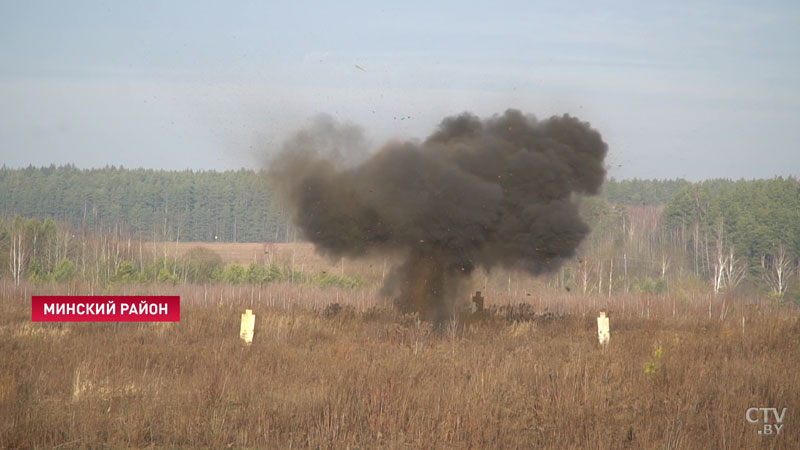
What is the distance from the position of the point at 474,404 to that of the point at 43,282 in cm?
4548

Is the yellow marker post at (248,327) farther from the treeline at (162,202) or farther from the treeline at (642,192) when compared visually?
the treeline at (642,192)

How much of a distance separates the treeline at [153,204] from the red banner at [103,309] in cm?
6433

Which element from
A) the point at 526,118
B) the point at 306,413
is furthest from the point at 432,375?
the point at 526,118

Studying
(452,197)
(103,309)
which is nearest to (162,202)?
(103,309)

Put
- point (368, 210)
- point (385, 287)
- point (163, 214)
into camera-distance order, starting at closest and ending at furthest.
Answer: point (368, 210), point (385, 287), point (163, 214)

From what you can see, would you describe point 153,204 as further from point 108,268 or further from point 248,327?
point 248,327

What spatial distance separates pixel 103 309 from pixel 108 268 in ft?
93.2

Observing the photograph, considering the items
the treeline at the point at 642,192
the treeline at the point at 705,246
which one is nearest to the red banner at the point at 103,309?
the treeline at the point at 705,246

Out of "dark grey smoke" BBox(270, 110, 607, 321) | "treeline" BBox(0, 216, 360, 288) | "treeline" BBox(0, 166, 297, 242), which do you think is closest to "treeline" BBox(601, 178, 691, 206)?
"treeline" BBox(0, 166, 297, 242)

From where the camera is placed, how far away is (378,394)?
11383 millimetres

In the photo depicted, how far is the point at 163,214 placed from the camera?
103312mm

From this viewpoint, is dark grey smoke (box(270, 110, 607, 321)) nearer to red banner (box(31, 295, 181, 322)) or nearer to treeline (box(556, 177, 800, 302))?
red banner (box(31, 295, 181, 322))

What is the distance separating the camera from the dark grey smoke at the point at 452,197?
21547mm

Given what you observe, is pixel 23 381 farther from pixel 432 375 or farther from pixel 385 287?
pixel 385 287
